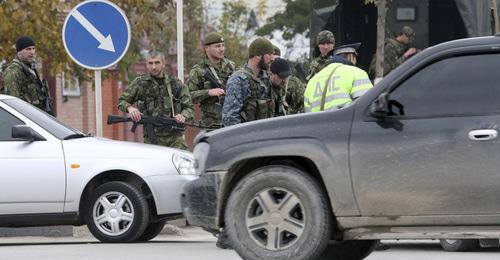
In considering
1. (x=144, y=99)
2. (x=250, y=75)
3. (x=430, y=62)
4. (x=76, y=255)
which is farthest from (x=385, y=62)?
(x=430, y=62)

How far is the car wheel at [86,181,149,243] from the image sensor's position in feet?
44.1

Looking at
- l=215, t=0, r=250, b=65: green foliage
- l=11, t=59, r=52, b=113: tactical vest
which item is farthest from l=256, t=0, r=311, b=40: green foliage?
l=11, t=59, r=52, b=113: tactical vest

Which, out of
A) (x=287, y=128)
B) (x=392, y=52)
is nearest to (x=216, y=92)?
(x=392, y=52)

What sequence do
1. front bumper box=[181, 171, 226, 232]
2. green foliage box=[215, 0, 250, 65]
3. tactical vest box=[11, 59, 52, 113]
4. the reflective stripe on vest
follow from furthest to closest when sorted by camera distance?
green foliage box=[215, 0, 250, 65] < tactical vest box=[11, 59, 52, 113] < the reflective stripe on vest < front bumper box=[181, 171, 226, 232]

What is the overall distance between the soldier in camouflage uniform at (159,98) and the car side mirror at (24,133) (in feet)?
7.42

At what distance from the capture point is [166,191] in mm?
13477

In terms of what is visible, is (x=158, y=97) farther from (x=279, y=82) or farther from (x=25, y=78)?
(x=279, y=82)

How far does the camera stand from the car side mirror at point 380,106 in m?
9.37

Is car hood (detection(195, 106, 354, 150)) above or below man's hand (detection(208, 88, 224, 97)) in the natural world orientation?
above

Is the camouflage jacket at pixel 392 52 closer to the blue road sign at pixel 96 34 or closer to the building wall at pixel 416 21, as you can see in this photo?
the building wall at pixel 416 21

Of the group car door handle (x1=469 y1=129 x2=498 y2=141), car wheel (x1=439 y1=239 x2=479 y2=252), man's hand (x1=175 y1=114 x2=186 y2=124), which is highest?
car door handle (x1=469 y1=129 x2=498 y2=141)

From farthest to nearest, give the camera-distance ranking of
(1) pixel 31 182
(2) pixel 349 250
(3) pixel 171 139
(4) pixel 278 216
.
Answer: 1. (3) pixel 171 139
2. (1) pixel 31 182
3. (2) pixel 349 250
4. (4) pixel 278 216

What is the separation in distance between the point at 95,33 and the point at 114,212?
288cm

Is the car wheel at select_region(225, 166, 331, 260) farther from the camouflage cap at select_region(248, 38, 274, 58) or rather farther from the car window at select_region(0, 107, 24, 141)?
the car window at select_region(0, 107, 24, 141)
